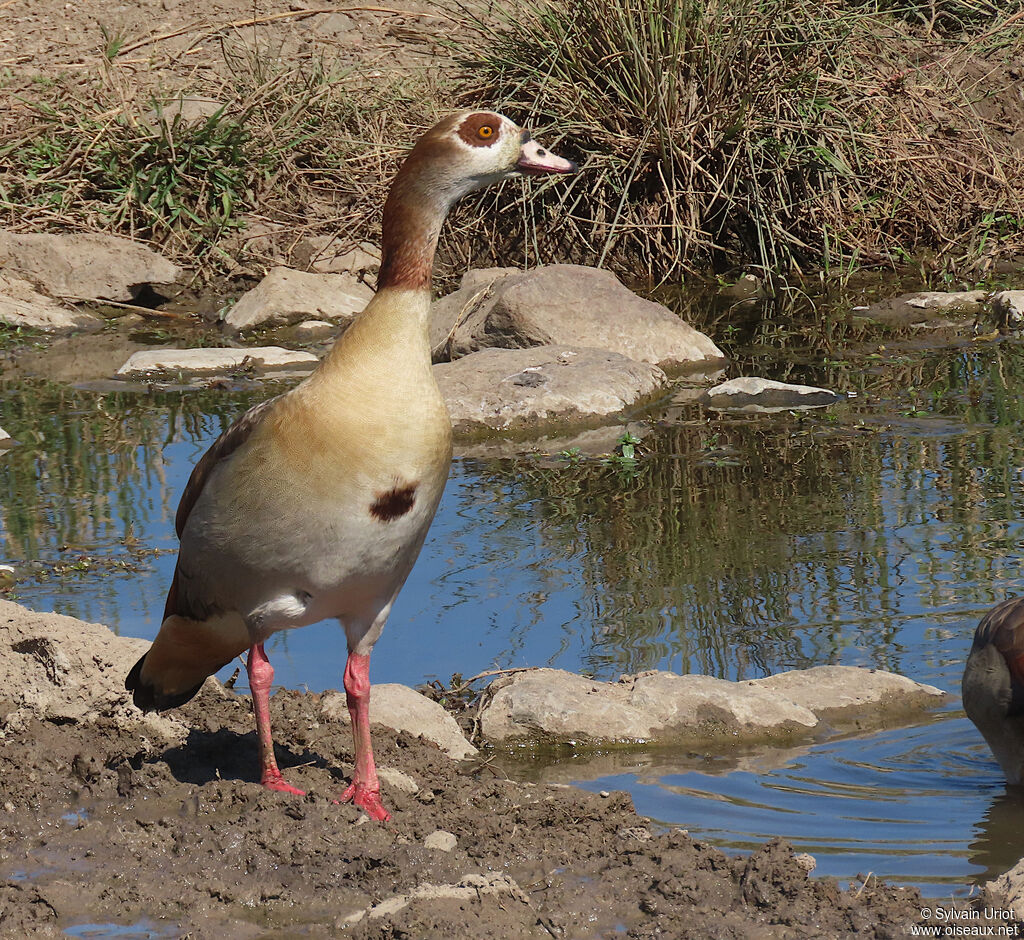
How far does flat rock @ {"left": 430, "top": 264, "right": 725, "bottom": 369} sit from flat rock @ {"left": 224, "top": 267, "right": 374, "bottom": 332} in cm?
144

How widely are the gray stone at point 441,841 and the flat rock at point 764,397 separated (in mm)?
5208

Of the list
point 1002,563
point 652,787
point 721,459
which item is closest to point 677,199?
point 721,459

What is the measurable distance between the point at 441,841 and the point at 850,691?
5.54ft

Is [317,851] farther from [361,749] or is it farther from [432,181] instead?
[432,181]

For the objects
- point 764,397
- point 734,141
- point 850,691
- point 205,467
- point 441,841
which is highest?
point 205,467

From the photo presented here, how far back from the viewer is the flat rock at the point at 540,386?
8.33 meters

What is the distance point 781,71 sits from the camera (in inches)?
452

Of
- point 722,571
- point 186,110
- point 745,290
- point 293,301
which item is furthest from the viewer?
point 186,110

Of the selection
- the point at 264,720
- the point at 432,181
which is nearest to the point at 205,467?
the point at 264,720

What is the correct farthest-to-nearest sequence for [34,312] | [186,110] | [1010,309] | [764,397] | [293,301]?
[186,110] → [34,312] → [293,301] → [1010,309] → [764,397]

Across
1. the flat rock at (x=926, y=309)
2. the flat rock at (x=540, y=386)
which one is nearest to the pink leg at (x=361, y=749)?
the flat rock at (x=540, y=386)

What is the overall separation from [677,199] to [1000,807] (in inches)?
314

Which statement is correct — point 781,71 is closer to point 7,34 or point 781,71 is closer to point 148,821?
point 7,34

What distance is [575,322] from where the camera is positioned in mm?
9539
